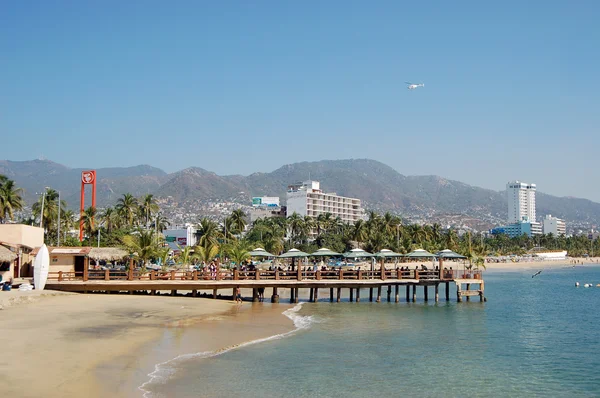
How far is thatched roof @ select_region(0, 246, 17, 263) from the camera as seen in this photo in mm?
38284

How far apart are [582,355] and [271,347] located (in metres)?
13.7

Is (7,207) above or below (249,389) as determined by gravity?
above

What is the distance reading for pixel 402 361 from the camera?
77.3ft

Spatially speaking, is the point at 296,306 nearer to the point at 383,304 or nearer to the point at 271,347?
the point at 383,304

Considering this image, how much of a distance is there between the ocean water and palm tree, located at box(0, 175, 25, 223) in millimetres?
37680

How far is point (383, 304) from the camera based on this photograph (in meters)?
45.8

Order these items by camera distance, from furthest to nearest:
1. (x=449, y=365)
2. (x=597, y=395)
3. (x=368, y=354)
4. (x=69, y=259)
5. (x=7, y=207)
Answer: (x=7, y=207), (x=69, y=259), (x=368, y=354), (x=449, y=365), (x=597, y=395)

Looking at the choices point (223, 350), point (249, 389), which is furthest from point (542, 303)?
point (249, 389)

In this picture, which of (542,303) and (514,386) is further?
(542,303)

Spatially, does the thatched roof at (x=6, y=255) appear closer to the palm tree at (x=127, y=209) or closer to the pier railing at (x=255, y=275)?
the pier railing at (x=255, y=275)

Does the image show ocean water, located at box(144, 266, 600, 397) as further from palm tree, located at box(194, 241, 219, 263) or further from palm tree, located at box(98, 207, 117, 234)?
palm tree, located at box(98, 207, 117, 234)

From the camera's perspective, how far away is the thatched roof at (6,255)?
38.3m

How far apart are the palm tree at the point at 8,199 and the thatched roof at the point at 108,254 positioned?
1994 centimetres

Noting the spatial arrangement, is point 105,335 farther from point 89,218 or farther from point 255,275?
point 89,218
